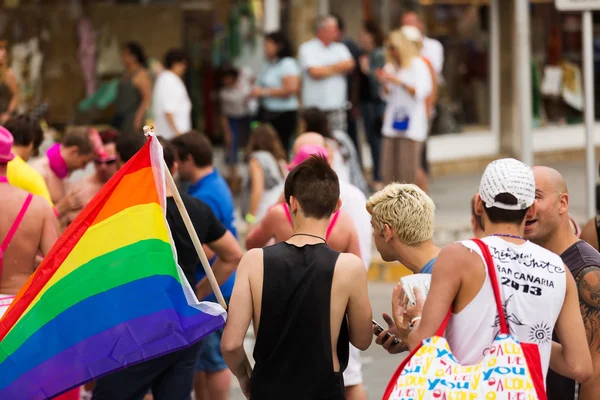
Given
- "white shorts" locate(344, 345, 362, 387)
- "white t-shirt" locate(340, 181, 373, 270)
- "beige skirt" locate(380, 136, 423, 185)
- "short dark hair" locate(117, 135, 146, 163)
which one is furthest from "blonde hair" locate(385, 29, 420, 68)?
"white shorts" locate(344, 345, 362, 387)

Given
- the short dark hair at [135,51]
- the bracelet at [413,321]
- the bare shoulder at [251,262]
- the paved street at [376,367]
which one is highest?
the short dark hair at [135,51]

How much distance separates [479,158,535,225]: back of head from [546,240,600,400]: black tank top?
66cm

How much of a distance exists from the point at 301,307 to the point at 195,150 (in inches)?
107

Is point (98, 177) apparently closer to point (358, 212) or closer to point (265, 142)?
point (265, 142)

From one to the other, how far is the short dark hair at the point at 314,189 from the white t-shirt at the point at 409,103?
314 inches

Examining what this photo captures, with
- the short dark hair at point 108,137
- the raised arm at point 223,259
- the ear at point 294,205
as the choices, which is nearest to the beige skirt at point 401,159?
the short dark hair at point 108,137

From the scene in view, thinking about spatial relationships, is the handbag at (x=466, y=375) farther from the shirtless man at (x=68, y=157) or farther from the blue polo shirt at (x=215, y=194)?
the shirtless man at (x=68, y=157)

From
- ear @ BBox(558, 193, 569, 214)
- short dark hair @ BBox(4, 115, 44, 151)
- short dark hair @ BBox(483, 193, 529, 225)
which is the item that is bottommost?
ear @ BBox(558, 193, 569, 214)

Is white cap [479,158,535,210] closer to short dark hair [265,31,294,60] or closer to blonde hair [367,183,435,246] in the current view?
blonde hair [367,183,435,246]

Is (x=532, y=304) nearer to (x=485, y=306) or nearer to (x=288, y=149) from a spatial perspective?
(x=485, y=306)

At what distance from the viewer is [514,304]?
170 inches

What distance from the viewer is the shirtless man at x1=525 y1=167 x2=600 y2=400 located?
4.93 meters

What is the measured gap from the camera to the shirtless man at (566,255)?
4.93m

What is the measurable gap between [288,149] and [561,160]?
739 cm
